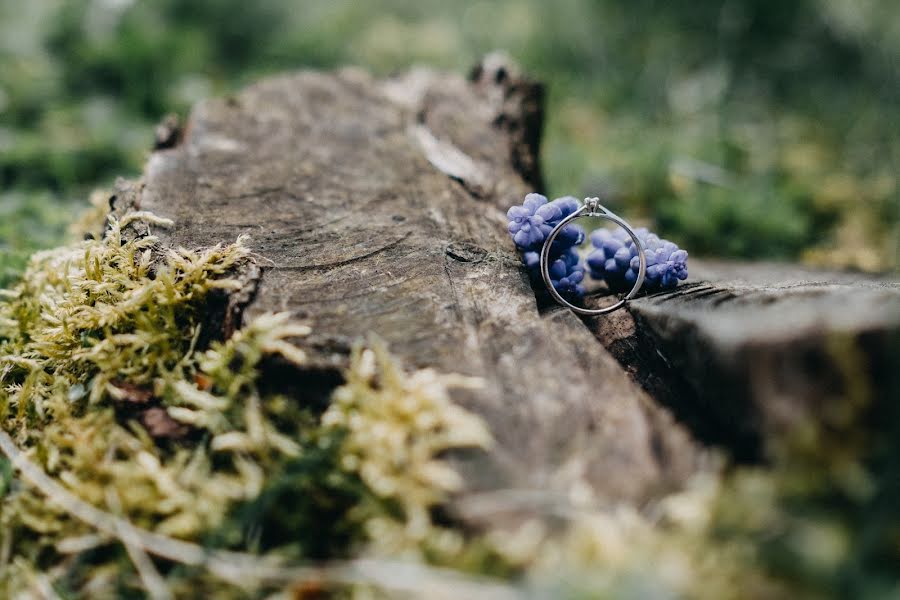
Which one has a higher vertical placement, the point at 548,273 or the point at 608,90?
the point at 608,90

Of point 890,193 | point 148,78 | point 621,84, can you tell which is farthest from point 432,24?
point 890,193

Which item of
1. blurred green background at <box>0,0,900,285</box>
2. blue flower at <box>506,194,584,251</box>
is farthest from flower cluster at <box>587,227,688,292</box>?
blurred green background at <box>0,0,900,285</box>

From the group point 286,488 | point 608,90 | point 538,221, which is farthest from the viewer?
point 608,90

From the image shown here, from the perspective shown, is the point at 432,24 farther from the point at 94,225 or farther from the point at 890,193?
the point at 94,225

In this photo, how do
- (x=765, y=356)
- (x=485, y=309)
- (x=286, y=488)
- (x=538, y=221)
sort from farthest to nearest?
(x=538, y=221) → (x=485, y=309) → (x=286, y=488) → (x=765, y=356)

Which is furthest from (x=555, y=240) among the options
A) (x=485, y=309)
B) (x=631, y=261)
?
(x=485, y=309)

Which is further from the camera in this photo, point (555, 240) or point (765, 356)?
point (555, 240)

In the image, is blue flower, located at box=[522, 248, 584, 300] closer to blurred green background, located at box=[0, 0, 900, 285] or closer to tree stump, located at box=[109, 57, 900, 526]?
tree stump, located at box=[109, 57, 900, 526]

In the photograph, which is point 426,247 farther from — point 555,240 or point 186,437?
point 186,437
